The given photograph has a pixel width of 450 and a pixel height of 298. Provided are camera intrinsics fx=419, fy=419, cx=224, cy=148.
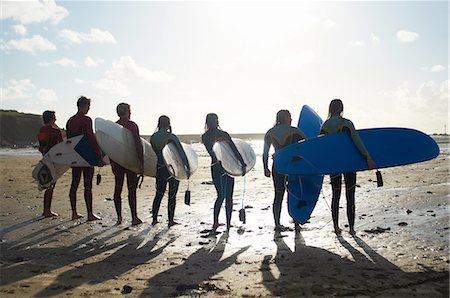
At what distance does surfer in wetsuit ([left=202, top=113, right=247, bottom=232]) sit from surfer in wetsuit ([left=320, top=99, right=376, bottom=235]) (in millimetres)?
1505

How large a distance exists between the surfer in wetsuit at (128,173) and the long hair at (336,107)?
308 centimetres

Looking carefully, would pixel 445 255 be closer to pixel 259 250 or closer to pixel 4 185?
pixel 259 250

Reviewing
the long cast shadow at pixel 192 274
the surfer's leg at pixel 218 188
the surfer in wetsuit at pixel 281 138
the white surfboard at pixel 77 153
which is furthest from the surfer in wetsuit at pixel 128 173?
the surfer in wetsuit at pixel 281 138

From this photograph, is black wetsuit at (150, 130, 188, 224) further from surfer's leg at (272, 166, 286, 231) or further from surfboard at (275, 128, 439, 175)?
surfboard at (275, 128, 439, 175)

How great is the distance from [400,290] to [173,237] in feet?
10.6

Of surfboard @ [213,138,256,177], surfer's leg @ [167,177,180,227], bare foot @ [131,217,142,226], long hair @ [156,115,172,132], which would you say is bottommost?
bare foot @ [131,217,142,226]

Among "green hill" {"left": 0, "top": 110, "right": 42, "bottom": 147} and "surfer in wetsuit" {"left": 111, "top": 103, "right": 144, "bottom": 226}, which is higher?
"green hill" {"left": 0, "top": 110, "right": 42, "bottom": 147}

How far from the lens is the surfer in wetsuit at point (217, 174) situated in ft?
20.5

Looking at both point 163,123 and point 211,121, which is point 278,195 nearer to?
point 211,121

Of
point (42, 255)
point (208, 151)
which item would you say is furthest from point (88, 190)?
point (208, 151)

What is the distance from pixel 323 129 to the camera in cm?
606

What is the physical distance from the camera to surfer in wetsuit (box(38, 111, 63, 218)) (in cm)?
736

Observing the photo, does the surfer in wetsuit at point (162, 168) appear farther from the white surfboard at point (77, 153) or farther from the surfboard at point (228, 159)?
the white surfboard at point (77, 153)

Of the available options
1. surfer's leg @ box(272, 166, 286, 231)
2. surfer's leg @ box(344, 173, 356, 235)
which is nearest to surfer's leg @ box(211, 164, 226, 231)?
surfer's leg @ box(272, 166, 286, 231)
